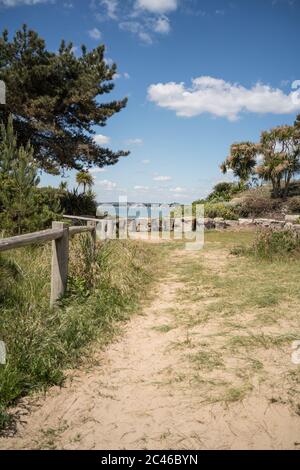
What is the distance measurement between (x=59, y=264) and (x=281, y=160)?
20.7 metres

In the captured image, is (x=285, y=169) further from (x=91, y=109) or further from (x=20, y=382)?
(x=20, y=382)

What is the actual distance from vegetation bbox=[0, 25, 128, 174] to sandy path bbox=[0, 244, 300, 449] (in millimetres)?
14301

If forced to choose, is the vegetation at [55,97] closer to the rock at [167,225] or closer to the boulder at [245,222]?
the rock at [167,225]

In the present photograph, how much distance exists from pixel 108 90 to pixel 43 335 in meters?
15.7

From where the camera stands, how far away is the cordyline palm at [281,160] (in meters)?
22.0

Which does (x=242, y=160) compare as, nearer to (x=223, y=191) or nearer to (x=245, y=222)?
(x=223, y=191)

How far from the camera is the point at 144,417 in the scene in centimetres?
268

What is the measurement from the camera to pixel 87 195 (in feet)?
56.5

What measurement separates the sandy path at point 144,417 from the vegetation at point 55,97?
14301 mm

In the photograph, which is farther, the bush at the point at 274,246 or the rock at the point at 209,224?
the rock at the point at 209,224

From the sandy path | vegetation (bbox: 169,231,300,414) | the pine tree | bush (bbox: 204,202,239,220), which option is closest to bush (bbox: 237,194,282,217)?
bush (bbox: 204,202,239,220)

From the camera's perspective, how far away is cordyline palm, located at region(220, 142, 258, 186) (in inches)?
1024

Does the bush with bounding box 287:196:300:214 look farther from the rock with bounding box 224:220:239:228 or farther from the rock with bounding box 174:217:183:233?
the rock with bounding box 174:217:183:233

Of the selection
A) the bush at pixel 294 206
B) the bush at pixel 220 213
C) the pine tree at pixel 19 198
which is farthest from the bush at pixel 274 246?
the bush at pixel 294 206
